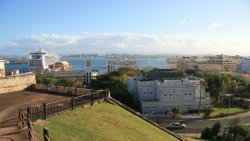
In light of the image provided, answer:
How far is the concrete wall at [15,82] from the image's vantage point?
782 inches

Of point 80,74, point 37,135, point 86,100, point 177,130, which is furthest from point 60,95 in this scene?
point 80,74

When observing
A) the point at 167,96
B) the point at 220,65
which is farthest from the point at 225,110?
the point at 220,65

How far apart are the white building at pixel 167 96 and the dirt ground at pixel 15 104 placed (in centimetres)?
3627

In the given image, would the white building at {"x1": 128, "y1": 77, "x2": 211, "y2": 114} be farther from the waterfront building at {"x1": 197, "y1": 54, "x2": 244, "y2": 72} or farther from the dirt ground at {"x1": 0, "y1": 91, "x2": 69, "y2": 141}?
the waterfront building at {"x1": 197, "y1": 54, "x2": 244, "y2": 72}

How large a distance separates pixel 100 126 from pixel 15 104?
18.0ft

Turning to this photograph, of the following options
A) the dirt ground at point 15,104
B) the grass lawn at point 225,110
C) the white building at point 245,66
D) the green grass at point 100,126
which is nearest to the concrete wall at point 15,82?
the dirt ground at point 15,104

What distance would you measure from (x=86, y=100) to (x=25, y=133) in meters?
6.30

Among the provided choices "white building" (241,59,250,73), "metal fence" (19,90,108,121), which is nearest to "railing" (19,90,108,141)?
"metal fence" (19,90,108,121)

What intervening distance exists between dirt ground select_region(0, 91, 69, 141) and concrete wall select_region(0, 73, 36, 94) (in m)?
0.61

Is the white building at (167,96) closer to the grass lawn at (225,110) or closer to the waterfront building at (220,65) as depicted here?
the grass lawn at (225,110)

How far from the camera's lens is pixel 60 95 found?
19359 mm

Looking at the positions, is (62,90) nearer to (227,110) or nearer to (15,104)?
(15,104)

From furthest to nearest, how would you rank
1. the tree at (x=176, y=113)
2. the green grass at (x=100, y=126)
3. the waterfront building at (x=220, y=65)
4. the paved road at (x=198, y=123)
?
1. the waterfront building at (x=220, y=65)
2. the tree at (x=176, y=113)
3. the paved road at (x=198, y=123)
4. the green grass at (x=100, y=126)

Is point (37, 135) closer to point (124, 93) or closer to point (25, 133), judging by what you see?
point (25, 133)
